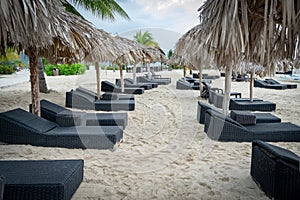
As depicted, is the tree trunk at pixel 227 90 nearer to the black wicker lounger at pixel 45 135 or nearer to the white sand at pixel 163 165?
the white sand at pixel 163 165

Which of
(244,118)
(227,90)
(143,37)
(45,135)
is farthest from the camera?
(143,37)

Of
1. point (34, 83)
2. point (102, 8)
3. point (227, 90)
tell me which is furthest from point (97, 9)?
point (227, 90)

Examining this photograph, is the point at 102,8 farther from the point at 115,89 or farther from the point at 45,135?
the point at 45,135

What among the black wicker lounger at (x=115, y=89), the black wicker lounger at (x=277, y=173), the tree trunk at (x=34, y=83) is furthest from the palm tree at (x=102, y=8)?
the black wicker lounger at (x=277, y=173)

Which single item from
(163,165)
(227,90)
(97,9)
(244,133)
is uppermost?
(97,9)

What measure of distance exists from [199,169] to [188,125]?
8.78ft

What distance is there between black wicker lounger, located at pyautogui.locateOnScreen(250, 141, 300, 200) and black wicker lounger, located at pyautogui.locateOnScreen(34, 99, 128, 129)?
3123 millimetres

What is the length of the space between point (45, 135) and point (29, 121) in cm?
45

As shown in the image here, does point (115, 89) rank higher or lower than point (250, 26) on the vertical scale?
lower

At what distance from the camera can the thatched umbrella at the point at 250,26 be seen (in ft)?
6.77

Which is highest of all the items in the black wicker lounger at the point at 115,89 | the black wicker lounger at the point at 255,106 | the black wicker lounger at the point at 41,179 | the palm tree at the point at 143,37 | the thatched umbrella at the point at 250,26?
the palm tree at the point at 143,37

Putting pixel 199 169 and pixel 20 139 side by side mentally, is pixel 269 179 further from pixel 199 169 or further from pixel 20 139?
pixel 20 139

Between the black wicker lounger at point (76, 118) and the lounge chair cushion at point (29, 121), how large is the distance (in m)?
0.26

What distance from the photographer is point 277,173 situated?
2.54 metres
